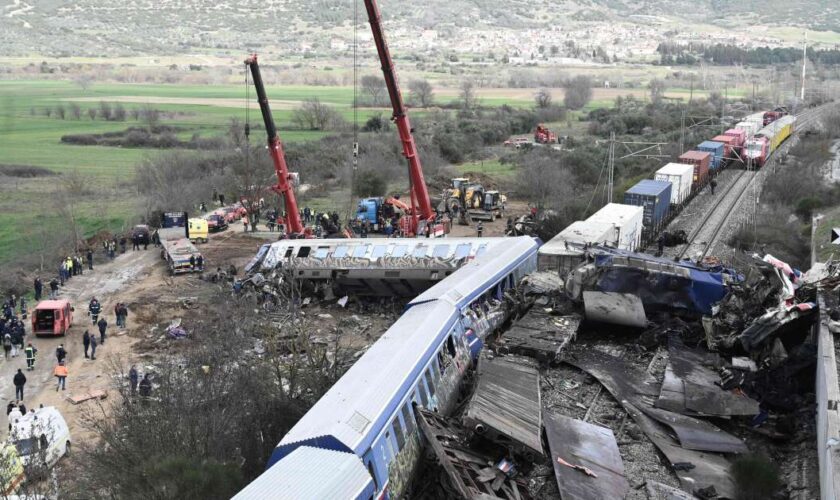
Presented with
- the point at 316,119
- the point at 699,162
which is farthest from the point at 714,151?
the point at 316,119

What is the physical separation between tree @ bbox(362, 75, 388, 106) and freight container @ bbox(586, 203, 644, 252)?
316 ft

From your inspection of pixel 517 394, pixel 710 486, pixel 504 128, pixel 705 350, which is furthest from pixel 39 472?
pixel 504 128

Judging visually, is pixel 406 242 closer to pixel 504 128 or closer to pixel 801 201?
pixel 801 201

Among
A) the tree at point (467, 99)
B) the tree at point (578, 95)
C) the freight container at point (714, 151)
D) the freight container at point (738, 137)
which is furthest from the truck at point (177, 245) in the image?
the tree at point (578, 95)

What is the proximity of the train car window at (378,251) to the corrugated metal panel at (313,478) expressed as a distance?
20.0 m

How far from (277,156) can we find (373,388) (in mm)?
24616

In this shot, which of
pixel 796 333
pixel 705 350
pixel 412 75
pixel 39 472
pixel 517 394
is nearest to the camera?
pixel 39 472

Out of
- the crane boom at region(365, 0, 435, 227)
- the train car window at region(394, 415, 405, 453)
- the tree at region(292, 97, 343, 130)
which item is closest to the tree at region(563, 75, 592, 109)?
the tree at region(292, 97, 343, 130)

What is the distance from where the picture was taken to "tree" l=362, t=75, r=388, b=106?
130450 mm

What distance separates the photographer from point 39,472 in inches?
601

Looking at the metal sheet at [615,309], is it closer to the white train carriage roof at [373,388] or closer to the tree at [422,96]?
the white train carriage roof at [373,388]

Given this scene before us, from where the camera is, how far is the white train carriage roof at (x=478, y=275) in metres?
21.7

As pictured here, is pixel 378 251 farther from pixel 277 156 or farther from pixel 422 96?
pixel 422 96

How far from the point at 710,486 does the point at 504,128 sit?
86.7m
